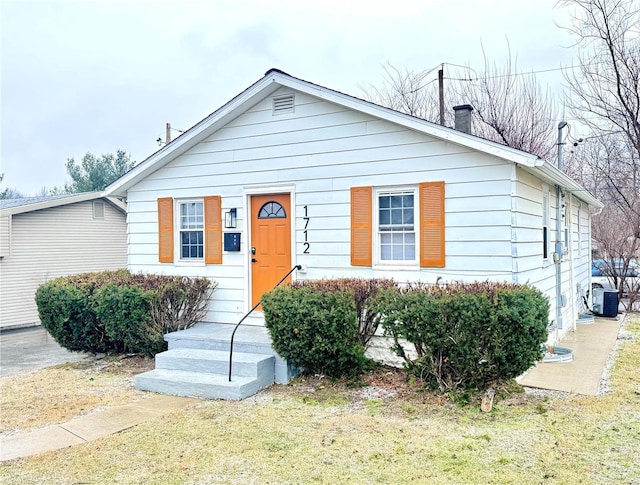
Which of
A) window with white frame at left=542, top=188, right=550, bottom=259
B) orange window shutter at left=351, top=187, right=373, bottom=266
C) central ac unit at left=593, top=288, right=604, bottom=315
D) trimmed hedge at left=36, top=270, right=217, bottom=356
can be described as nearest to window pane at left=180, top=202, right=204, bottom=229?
trimmed hedge at left=36, top=270, right=217, bottom=356

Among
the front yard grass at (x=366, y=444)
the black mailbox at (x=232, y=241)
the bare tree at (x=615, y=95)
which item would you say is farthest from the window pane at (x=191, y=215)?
the bare tree at (x=615, y=95)

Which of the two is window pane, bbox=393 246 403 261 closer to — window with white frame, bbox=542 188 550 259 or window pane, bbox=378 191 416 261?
window pane, bbox=378 191 416 261

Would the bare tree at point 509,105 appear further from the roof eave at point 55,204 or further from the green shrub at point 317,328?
the green shrub at point 317,328

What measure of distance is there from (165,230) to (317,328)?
440 cm

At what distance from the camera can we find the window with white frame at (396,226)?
7371 millimetres

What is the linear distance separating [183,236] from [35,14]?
6.43m

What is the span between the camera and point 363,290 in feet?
21.9

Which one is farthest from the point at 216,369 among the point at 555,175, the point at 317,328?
the point at 555,175

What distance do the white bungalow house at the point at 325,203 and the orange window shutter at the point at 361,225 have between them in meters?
0.02

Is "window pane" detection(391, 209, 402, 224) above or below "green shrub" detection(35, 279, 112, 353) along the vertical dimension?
above

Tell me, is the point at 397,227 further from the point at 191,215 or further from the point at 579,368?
the point at 191,215

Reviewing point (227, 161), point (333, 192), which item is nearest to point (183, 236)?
point (227, 161)

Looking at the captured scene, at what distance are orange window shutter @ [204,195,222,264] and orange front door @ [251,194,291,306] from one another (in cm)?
63

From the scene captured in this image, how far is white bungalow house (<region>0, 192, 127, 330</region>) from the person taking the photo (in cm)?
1320
